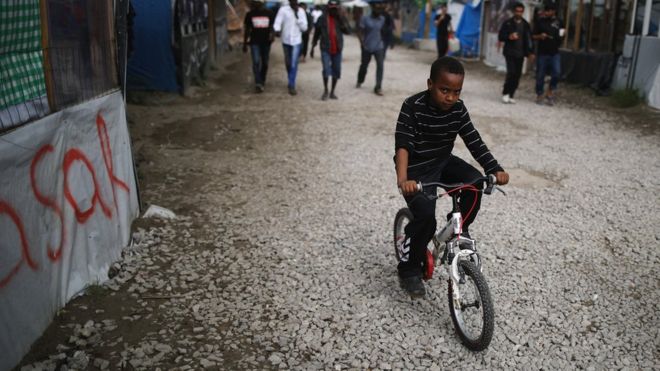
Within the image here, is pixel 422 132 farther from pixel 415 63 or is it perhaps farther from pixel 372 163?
pixel 415 63

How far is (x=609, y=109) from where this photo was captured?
10.6 metres

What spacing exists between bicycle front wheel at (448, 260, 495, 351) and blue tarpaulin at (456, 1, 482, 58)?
1897 cm

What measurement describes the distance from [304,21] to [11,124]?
928cm

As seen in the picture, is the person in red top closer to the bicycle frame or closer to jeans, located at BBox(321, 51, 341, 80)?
jeans, located at BBox(321, 51, 341, 80)

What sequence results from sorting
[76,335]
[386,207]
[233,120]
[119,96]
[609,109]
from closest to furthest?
[76,335], [119,96], [386,207], [233,120], [609,109]

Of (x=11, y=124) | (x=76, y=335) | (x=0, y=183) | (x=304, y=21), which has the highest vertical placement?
(x=304, y=21)

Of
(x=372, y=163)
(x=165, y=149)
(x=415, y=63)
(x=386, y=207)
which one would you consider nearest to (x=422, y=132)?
(x=386, y=207)

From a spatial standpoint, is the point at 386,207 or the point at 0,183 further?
the point at 386,207

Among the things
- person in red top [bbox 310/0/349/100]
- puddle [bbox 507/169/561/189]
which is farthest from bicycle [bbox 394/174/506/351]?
person in red top [bbox 310/0/349/100]

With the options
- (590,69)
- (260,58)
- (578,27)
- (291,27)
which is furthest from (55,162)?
(578,27)

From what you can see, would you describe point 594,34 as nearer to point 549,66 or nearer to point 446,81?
point 549,66

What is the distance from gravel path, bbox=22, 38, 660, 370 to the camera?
3209 millimetres

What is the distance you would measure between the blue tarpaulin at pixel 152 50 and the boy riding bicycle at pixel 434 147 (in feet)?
27.2

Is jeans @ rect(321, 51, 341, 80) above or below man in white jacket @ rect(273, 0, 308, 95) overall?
below
